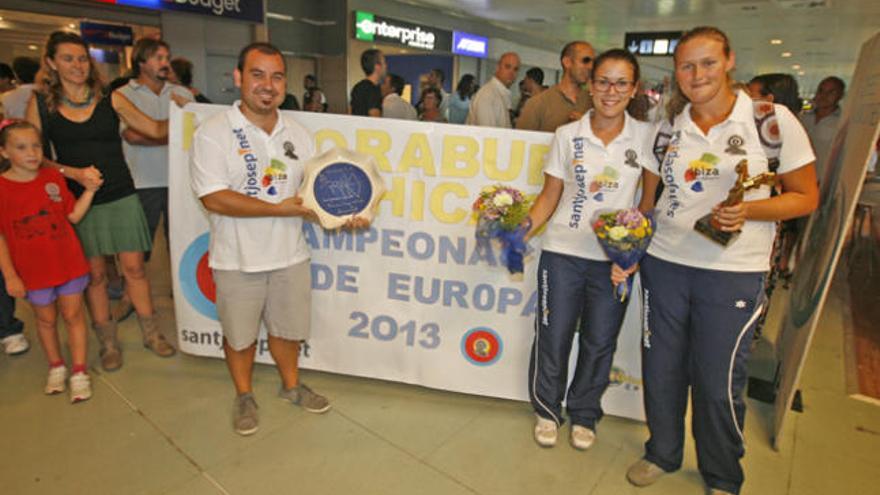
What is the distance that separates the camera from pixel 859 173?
6.86 feet

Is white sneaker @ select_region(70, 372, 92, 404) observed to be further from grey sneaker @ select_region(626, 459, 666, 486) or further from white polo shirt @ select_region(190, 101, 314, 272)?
grey sneaker @ select_region(626, 459, 666, 486)

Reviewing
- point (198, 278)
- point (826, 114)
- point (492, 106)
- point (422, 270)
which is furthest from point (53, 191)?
point (826, 114)

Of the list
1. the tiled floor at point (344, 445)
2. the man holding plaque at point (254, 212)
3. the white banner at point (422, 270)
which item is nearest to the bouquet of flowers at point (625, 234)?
the white banner at point (422, 270)

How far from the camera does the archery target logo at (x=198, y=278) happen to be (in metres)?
2.92

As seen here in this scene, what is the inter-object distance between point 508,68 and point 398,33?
811cm

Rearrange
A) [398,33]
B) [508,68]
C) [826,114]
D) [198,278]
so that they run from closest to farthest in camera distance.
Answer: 1. [198,278]
2. [508,68]
3. [826,114]
4. [398,33]

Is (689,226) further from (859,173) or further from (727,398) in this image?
(859,173)

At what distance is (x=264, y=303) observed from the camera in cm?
248

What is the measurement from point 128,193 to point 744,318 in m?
3.07

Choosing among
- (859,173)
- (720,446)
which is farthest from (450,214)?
(859,173)

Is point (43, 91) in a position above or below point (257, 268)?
above

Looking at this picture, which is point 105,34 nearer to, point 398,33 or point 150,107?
point 150,107

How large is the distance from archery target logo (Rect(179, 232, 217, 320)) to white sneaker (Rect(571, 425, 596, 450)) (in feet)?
6.59

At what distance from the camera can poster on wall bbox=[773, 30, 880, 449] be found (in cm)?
217
